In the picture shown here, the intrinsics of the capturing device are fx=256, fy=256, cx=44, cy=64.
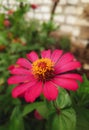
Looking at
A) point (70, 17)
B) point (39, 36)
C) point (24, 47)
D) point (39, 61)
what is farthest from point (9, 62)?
point (70, 17)

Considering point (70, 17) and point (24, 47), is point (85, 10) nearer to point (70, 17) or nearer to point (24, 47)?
point (70, 17)

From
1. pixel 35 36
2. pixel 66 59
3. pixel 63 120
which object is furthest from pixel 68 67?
pixel 35 36

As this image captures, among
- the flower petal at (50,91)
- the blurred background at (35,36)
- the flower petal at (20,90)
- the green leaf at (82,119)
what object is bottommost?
the green leaf at (82,119)

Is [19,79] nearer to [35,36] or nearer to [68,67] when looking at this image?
[68,67]

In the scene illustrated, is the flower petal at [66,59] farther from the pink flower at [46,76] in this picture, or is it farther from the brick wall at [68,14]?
the brick wall at [68,14]

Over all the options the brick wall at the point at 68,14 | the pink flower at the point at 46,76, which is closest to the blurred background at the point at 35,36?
the brick wall at the point at 68,14

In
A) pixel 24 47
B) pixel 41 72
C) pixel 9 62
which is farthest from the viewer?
pixel 24 47

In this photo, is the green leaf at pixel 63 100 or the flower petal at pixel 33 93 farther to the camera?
the green leaf at pixel 63 100
